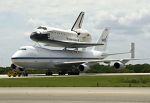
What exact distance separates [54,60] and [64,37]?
7.90m

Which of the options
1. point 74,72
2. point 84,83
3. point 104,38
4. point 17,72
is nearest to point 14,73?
point 17,72

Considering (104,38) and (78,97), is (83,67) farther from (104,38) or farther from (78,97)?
(78,97)

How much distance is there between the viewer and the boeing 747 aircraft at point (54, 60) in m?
65.1

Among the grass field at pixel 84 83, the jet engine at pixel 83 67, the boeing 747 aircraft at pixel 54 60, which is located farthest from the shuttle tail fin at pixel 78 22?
the grass field at pixel 84 83

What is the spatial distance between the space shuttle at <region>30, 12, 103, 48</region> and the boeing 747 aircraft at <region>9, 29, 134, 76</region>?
5.47 ft

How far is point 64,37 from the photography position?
75.4m

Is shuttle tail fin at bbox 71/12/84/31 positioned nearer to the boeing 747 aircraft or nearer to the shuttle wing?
the shuttle wing

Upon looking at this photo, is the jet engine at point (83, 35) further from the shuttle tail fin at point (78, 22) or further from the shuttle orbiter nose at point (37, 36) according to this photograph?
the shuttle orbiter nose at point (37, 36)

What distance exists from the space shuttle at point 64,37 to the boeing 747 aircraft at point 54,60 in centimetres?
167

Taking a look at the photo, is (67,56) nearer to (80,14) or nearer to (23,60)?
(23,60)

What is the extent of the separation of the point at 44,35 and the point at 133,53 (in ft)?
65.4

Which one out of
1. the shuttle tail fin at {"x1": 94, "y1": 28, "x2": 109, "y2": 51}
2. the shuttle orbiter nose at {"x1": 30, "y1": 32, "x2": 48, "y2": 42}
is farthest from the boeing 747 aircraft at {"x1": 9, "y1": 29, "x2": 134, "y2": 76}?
the shuttle tail fin at {"x1": 94, "y1": 28, "x2": 109, "y2": 51}

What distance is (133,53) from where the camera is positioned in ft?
266

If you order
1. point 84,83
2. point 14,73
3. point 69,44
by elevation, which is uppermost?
point 69,44
